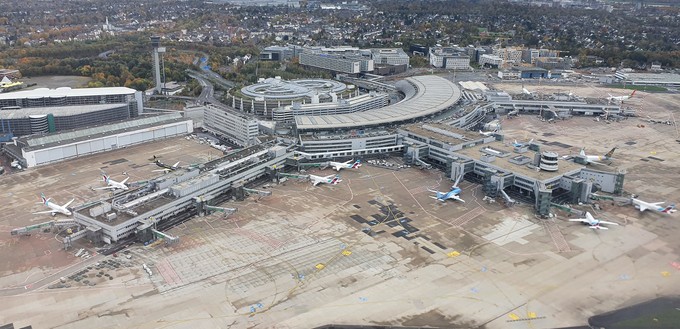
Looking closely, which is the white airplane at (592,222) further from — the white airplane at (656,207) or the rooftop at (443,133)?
the rooftop at (443,133)

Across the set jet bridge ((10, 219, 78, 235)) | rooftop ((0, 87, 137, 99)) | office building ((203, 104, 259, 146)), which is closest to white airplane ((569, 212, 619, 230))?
office building ((203, 104, 259, 146))

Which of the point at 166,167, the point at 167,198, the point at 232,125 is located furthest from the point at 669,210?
the point at 166,167

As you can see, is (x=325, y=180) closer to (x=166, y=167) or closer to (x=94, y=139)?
(x=166, y=167)

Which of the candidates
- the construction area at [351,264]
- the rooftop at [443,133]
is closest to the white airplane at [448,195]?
the construction area at [351,264]

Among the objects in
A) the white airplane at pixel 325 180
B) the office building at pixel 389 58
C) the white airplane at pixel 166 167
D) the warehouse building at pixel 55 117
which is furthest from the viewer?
the office building at pixel 389 58

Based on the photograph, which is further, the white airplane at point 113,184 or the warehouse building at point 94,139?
the warehouse building at point 94,139

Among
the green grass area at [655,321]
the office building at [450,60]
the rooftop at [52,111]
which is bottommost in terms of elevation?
the green grass area at [655,321]
